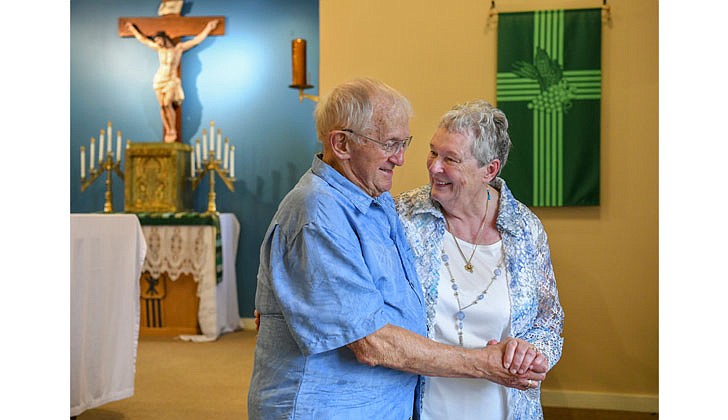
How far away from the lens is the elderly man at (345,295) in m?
1.44

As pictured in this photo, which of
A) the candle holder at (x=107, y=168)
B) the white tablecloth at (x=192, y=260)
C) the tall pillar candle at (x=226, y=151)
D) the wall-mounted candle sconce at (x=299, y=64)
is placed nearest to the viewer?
the wall-mounted candle sconce at (x=299, y=64)

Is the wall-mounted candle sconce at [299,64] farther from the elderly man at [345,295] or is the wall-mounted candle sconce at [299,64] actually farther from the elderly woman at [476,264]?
the elderly man at [345,295]

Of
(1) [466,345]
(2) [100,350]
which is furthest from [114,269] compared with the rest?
(1) [466,345]

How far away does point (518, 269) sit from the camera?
2049mm

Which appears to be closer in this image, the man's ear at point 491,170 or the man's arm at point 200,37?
the man's ear at point 491,170

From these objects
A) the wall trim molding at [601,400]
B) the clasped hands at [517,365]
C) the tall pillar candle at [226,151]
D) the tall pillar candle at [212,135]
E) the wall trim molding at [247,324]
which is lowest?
the wall trim molding at [247,324]

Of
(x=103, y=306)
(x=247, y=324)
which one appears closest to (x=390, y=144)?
(x=103, y=306)

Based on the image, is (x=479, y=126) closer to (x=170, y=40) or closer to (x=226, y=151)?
(x=226, y=151)

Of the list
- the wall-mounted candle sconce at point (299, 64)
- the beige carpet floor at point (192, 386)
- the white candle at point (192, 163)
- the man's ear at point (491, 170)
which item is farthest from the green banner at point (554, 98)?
the white candle at point (192, 163)

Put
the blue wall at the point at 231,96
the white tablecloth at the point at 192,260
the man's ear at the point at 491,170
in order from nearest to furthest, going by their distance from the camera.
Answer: the man's ear at the point at 491,170, the white tablecloth at the point at 192,260, the blue wall at the point at 231,96

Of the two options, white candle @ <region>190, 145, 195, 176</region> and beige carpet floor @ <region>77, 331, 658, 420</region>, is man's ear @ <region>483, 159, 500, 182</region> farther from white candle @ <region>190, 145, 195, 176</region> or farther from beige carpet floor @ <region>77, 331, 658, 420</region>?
white candle @ <region>190, 145, 195, 176</region>

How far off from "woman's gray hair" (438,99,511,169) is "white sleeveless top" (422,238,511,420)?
365 millimetres

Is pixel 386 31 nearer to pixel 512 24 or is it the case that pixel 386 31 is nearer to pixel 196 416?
pixel 512 24

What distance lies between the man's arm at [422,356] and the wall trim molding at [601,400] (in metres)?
2.47
